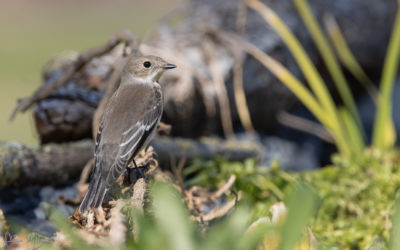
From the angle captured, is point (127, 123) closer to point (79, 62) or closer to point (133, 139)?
point (133, 139)

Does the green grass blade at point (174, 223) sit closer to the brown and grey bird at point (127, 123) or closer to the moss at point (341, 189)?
the brown and grey bird at point (127, 123)

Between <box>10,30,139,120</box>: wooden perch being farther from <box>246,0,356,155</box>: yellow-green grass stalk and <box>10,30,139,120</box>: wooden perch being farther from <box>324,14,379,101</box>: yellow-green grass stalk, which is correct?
<box>324,14,379,101</box>: yellow-green grass stalk

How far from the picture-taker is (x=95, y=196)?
2053mm

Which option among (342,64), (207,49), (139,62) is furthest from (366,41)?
(139,62)

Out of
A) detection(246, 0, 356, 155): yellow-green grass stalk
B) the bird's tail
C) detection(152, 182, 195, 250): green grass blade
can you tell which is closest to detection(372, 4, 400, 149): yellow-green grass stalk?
detection(246, 0, 356, 155): yellow-green grass stalk

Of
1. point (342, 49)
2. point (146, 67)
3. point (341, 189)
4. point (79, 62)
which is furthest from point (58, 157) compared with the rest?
point (342, 49)

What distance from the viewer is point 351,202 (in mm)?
3053

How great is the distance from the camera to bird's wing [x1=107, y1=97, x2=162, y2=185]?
7.38 ft

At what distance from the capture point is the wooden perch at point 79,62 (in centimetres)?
295

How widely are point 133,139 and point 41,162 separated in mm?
872

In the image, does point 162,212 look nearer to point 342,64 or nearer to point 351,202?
point 351,202

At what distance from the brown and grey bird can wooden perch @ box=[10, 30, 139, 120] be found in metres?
0.12

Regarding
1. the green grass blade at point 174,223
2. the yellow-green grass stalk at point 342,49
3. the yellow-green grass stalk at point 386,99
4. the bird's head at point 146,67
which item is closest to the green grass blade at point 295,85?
the yellow-green grass stalk at point 386,99

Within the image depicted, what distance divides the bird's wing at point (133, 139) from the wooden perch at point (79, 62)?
512 millimetres
